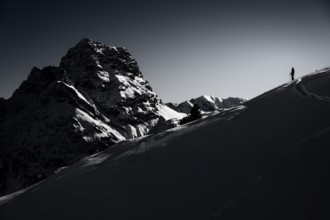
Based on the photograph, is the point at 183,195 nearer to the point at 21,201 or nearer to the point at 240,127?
the point at 240,127

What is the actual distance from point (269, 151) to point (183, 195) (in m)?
4.71

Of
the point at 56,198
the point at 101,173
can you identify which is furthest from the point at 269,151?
the point at 56,198

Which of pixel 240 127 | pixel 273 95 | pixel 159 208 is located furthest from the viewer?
pixel 273 95

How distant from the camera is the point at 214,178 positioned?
40.3 feet

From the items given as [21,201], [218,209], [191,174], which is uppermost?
[21,201]

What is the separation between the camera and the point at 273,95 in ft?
73.1

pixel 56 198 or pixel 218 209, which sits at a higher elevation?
pixel 56 198

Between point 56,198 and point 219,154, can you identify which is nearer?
point 56,198

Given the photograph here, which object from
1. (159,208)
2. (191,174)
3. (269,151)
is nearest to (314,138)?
(269,151)

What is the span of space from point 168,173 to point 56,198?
5.32 m

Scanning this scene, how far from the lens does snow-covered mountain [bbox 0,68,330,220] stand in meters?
10.3

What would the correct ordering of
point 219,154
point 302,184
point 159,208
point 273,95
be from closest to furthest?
point 302,184, point 159,208, point 219,154, point 273,95

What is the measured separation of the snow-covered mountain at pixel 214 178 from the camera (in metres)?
10.3

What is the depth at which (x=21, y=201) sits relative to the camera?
13367mm
